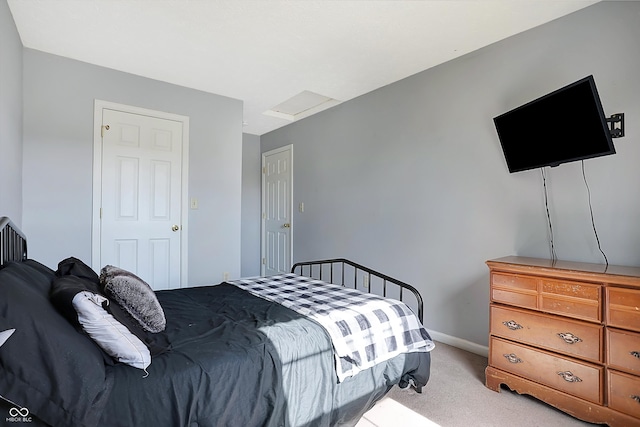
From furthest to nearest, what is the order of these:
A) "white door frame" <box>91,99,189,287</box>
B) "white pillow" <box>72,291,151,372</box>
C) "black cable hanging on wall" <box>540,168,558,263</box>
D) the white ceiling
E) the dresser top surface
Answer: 1. "white door frame" <box>91,99,189,287</box>
2. "black cable hanging on wall" <box>540,168,558,263</box>
3. the white ceiling
4. the dresser top surface
5. "white pillow" <box>72,291,151,372</box>

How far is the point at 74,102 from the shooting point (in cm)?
291

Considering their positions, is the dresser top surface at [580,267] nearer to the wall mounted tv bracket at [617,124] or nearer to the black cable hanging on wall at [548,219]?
the black cable hanging on wall at [548,219]

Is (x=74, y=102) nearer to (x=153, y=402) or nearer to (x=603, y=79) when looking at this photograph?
(x=153, y=402)

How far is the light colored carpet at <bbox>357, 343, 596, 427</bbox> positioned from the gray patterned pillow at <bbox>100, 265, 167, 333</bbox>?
3.90 ft

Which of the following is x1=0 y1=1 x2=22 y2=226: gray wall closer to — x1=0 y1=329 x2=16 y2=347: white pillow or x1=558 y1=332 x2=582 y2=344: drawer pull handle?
x1=0 y1=329 x2=16 y2=347: white pillow

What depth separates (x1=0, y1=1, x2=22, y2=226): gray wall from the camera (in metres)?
1.96

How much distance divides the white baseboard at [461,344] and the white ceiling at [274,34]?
95.6 inches

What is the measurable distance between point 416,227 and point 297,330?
77.1 inches

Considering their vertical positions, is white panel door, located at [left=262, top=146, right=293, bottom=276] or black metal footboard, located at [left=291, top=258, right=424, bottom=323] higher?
white panel door, located at [left=262, top=146, right=293, bottom=276]

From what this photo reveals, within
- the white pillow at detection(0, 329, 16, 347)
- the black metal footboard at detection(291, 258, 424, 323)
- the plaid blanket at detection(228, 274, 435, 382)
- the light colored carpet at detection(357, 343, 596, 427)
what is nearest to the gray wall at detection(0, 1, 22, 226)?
the white pillow at detection(0, 329, 16, 347)

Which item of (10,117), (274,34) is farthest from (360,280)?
(10,117)

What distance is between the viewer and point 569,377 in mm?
1782

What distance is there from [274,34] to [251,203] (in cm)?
323

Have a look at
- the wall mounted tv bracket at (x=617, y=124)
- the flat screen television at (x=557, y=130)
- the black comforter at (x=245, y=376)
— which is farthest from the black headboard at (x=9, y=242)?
the wall mounted tv bracket at (x=617, y=124)
